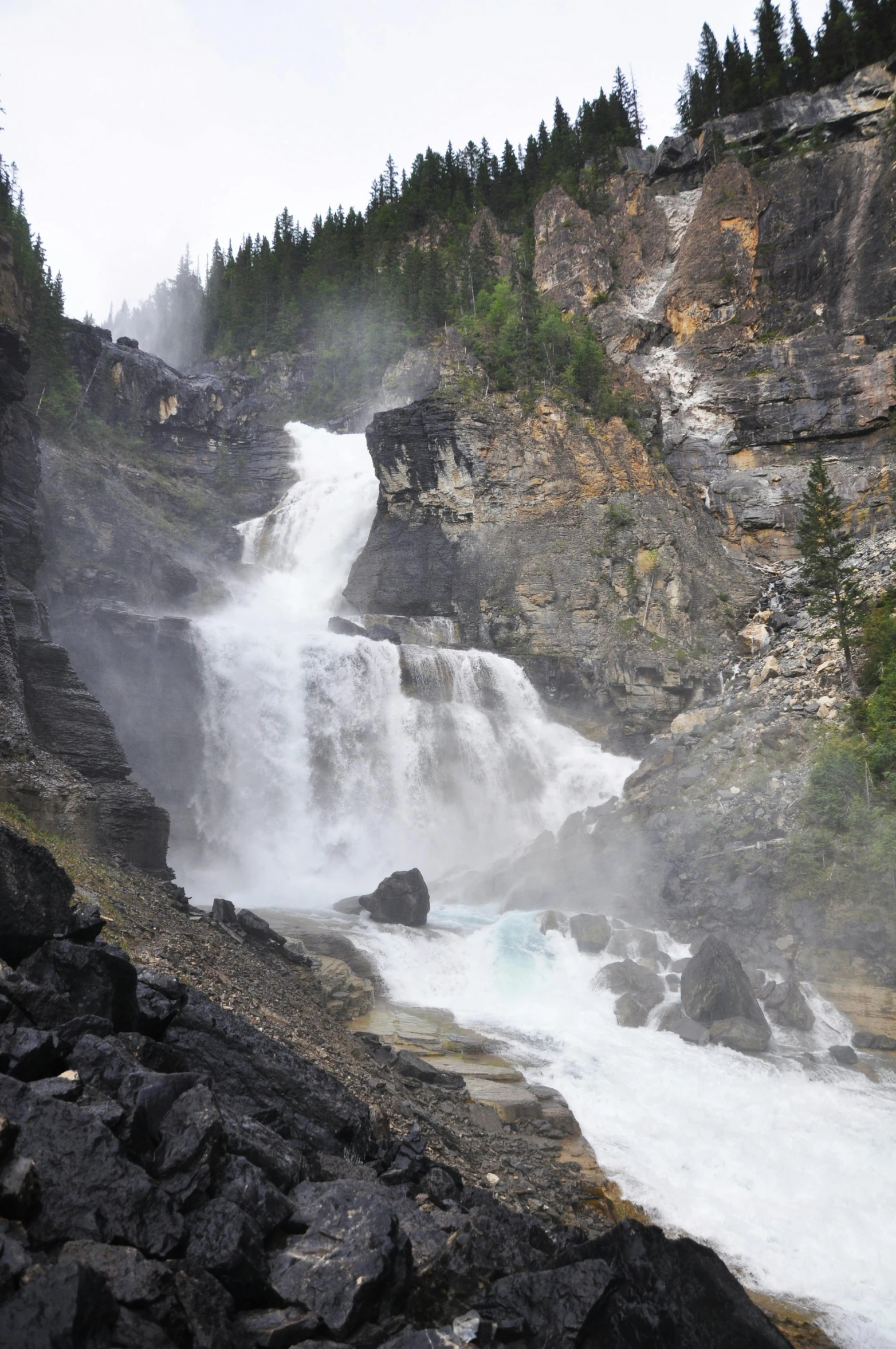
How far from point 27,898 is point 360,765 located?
25.0m

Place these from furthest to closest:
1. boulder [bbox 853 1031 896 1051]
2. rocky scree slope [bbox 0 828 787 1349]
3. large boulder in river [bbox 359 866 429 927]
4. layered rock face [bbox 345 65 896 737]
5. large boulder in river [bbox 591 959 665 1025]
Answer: layered rock face [bbox 345 65 896 737], large boulder in river [bbox 359 866 429 927], large boulder in river [bbox 591 959 665 1025], boulder [bbox 853 1031 896 1051], rocky scree slope [bbox 0 828 787 1349]

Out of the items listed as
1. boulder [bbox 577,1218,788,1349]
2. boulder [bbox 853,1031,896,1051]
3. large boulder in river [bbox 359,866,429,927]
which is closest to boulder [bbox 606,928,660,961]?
boulder [bbox 853,1031,896,1051]

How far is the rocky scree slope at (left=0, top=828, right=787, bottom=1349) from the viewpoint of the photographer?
378 cm

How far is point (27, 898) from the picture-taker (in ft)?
21.9

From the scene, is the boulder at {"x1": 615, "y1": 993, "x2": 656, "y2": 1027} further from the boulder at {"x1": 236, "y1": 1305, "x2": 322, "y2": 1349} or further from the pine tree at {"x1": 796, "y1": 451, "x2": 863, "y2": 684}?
the pine tree at {"x1": 796, "y1": 451, "x2": 863, "y2": 684}

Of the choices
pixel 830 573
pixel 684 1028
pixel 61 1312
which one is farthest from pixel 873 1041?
pixel 830 573

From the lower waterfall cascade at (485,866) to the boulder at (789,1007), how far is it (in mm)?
335

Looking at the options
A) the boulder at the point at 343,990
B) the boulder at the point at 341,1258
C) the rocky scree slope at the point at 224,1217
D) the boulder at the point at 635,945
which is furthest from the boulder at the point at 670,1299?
the boulder at the point at 635,945

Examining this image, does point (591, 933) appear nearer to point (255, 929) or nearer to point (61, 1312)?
point (255, 929)

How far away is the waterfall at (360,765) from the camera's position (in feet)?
93.2

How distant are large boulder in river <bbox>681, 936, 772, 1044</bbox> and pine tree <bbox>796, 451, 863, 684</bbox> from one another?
14303 mm

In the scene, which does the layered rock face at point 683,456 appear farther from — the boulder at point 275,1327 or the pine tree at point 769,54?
the boulder at point 275,1327

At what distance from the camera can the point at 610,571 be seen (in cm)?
4016

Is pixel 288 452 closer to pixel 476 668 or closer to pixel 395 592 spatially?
pixel 395 592
